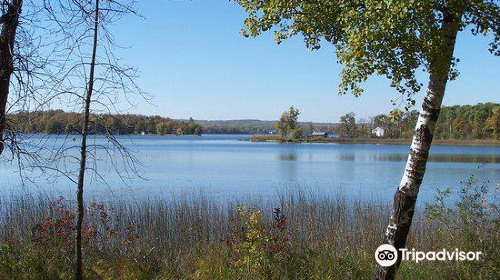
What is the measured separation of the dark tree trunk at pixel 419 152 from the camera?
Result: 4906mm

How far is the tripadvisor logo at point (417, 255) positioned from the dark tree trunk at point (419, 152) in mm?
67

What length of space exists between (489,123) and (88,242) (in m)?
94.4

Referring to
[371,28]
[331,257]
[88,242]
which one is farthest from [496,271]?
[88,242]

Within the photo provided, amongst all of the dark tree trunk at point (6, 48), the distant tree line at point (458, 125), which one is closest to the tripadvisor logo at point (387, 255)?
the dark tree trunk at point (6, 48)

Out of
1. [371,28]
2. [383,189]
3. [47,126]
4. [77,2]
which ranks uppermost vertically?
[77,2]

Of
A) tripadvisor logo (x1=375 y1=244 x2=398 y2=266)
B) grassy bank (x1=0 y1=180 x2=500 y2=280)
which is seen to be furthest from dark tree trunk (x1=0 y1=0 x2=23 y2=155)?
Answer: tripadvisor logo (x1=375 y1=244 x2=398 y2=266)

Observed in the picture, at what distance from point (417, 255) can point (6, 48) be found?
20.4 feet

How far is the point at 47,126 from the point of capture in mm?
5379

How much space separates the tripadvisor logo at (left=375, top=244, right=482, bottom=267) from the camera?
5.22 meters

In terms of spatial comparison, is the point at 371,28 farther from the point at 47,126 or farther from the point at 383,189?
the point at 383,189

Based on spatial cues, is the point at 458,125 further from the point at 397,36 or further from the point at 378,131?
the point at 397,36

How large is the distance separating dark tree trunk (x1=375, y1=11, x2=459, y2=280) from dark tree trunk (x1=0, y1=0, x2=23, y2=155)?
14.5 feet

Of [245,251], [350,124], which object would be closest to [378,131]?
[350,124]

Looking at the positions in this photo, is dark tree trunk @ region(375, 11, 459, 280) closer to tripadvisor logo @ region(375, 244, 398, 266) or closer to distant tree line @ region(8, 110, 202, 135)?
tripadvisor logo @ region(375, 244, 398, 266)
